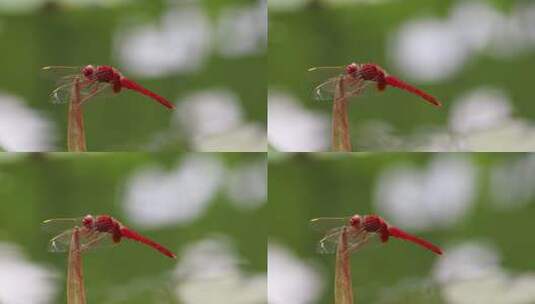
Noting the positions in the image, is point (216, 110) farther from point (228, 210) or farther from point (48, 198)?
point (48, 198)

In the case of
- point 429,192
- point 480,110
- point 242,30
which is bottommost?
point 429,192

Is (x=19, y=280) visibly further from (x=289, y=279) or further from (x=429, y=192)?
(x=429, y=192)

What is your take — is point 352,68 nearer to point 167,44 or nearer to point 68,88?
point 167,44

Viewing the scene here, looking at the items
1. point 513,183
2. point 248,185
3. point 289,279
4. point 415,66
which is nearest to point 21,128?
point 248,185

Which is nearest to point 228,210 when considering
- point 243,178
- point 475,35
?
point 243,178

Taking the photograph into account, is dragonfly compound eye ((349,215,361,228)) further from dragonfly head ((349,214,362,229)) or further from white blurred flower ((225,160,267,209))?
white blurred flower ((225,160,267,209))

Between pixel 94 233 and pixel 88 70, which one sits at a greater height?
pixel 88 70
